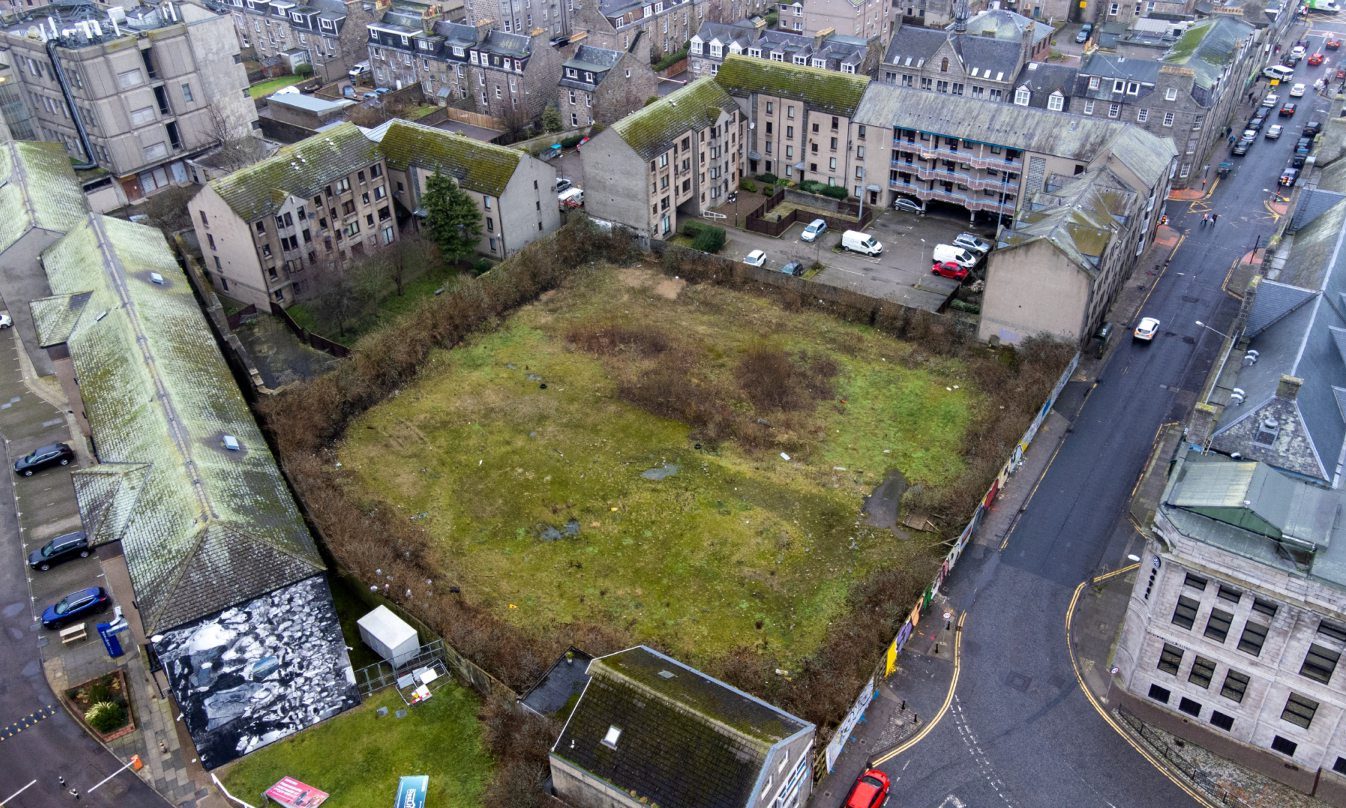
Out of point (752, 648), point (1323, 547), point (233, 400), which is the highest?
point (1323, 547)

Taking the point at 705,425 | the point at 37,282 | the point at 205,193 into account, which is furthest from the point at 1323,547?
the point at 37,282

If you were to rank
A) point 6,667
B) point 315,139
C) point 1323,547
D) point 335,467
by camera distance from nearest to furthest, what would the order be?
point 1323,547 → point 6,667 → point 335,467 → point 315,139

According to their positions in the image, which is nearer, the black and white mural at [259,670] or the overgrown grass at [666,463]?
the black and white mural at [259,670]

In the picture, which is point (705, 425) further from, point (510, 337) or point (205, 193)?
point (205, 193)

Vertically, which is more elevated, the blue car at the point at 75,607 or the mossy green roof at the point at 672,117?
the mossy green roof at the point at 672,117

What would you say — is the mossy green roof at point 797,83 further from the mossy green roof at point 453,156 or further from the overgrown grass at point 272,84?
the overgrown grass at point 272,84

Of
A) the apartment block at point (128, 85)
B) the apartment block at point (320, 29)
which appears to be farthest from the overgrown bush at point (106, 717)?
the apartment block at point (320, 29)

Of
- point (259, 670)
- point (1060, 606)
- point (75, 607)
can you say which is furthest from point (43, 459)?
point (1060, 606)

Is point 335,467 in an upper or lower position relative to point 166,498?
lower
